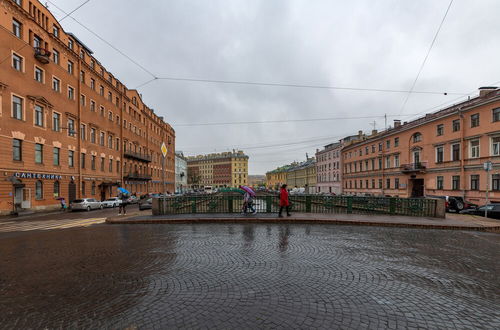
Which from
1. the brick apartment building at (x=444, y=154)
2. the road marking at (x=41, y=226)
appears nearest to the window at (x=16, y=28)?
the road marking at (x=41, y=226)

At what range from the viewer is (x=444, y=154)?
1241 inches

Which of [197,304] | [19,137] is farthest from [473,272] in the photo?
[19,137]

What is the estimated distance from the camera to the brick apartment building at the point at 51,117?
71.6 feet

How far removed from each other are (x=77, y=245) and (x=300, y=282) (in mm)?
7421

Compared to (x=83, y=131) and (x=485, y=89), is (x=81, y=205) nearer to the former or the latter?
(x=83, y=131)

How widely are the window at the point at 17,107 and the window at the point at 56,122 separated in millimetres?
3902

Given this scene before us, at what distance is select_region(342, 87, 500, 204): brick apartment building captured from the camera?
25.7 m

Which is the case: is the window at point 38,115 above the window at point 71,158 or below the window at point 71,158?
above

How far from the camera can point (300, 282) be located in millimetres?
4801

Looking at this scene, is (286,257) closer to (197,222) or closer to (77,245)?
(77,245)

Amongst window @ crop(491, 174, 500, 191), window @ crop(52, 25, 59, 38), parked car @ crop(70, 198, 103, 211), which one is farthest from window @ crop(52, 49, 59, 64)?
window @ crop(491, 174, 500, 191)

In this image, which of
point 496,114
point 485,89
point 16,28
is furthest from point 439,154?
A: point 16,28

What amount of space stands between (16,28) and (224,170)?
436ft

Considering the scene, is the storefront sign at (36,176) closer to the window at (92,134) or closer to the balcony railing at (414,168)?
the window at (92,134)
